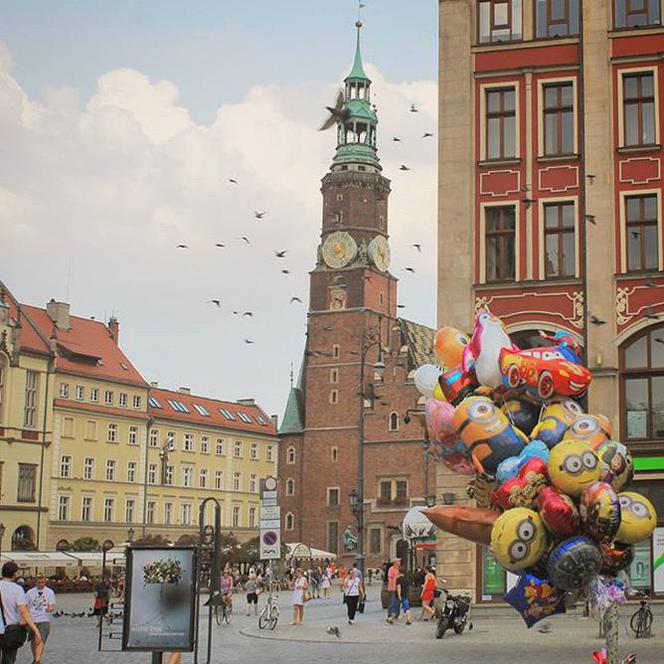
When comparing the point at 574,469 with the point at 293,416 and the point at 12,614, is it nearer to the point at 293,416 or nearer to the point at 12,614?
the point at 12,614

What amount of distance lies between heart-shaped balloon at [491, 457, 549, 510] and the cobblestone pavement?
517cm

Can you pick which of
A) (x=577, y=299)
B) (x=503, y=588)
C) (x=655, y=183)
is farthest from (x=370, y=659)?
(x=655, y=183)

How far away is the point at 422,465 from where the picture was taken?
321 ft

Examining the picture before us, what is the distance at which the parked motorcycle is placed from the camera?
29000 mm

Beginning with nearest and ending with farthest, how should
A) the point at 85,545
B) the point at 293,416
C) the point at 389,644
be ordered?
the point at 389,644 < the point at 85,545 < the point at 293,416

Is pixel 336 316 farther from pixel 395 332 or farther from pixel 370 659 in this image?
pixel 370 659

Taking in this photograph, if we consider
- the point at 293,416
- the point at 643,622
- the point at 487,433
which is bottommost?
the point at 643,622

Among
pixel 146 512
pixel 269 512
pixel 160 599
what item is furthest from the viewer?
pixel 146 512

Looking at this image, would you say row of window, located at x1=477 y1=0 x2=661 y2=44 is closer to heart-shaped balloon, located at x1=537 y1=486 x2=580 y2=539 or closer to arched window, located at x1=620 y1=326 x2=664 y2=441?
arched window, located at x1=620 y1=326 x2=664 y2=441

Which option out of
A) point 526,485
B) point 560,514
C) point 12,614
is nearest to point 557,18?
point 526,485

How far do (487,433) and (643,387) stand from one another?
15201 millimetres

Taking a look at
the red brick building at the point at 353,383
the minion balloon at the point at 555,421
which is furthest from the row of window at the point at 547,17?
the red brick building at the point at 353,383

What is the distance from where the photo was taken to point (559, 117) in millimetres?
35562

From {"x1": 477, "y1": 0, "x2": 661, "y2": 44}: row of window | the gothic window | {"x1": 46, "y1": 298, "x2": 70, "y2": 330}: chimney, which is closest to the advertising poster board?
{"x1": 477, "y1": 0, "x2": 661, "y2": 44}: row of window
